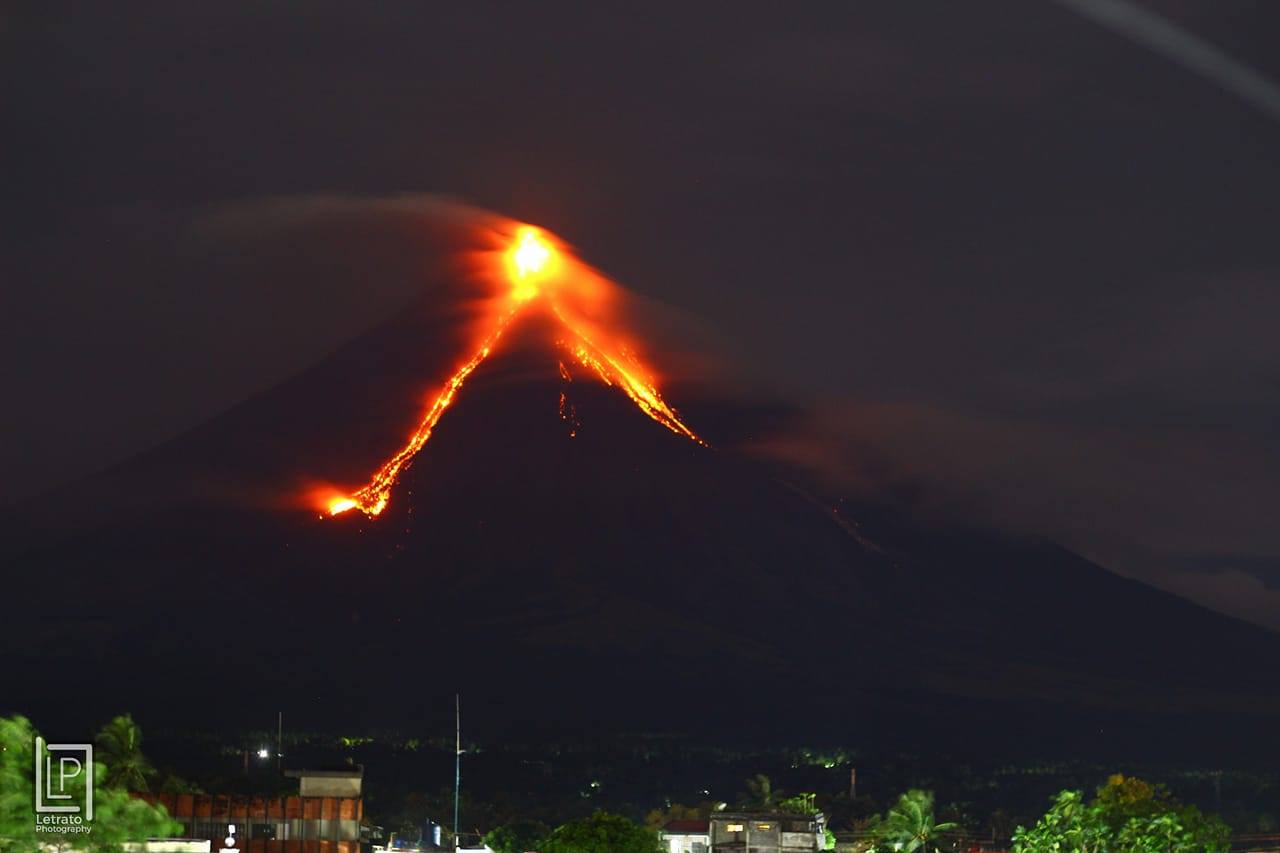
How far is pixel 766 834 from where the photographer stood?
107562 millimetres

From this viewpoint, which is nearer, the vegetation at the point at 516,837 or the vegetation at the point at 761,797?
the vegetation at the point at 516,837

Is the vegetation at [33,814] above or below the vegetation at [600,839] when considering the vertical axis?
above

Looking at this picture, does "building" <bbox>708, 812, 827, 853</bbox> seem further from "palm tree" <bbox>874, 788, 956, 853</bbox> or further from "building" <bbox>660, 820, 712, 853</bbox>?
"palm tree" <bbox>874, 788, 956, 853</bbox>

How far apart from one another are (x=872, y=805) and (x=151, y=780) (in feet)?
252

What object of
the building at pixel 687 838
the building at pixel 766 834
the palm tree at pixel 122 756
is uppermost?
the palm tree at pixel 122 756

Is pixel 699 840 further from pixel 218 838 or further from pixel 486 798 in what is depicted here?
pixel 486 798

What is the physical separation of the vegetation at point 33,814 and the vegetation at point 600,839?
4444 centimetres

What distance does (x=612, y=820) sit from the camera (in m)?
95.6

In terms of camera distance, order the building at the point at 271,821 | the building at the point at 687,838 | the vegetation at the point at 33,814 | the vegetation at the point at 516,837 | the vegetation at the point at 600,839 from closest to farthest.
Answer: the vegetation at the point at 33,814, the building at the point at 271,821, the vegetation at the point at 600,839, the building at the point at 687,838, the vegetation at the point at 516,837

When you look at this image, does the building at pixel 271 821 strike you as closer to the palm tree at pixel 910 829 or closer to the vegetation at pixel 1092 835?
the palm tree at pixel 910 829

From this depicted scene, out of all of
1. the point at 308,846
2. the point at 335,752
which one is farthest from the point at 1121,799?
the point at 335,752

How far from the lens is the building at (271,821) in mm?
89938

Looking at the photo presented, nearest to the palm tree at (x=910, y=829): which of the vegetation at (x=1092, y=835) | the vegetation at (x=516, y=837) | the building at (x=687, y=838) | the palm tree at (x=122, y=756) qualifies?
the building at (x=687, y=838)

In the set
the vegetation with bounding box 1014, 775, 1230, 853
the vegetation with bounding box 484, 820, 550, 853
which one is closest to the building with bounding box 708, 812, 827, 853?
the vegetation with bounding box 484, 820, 550, 853
